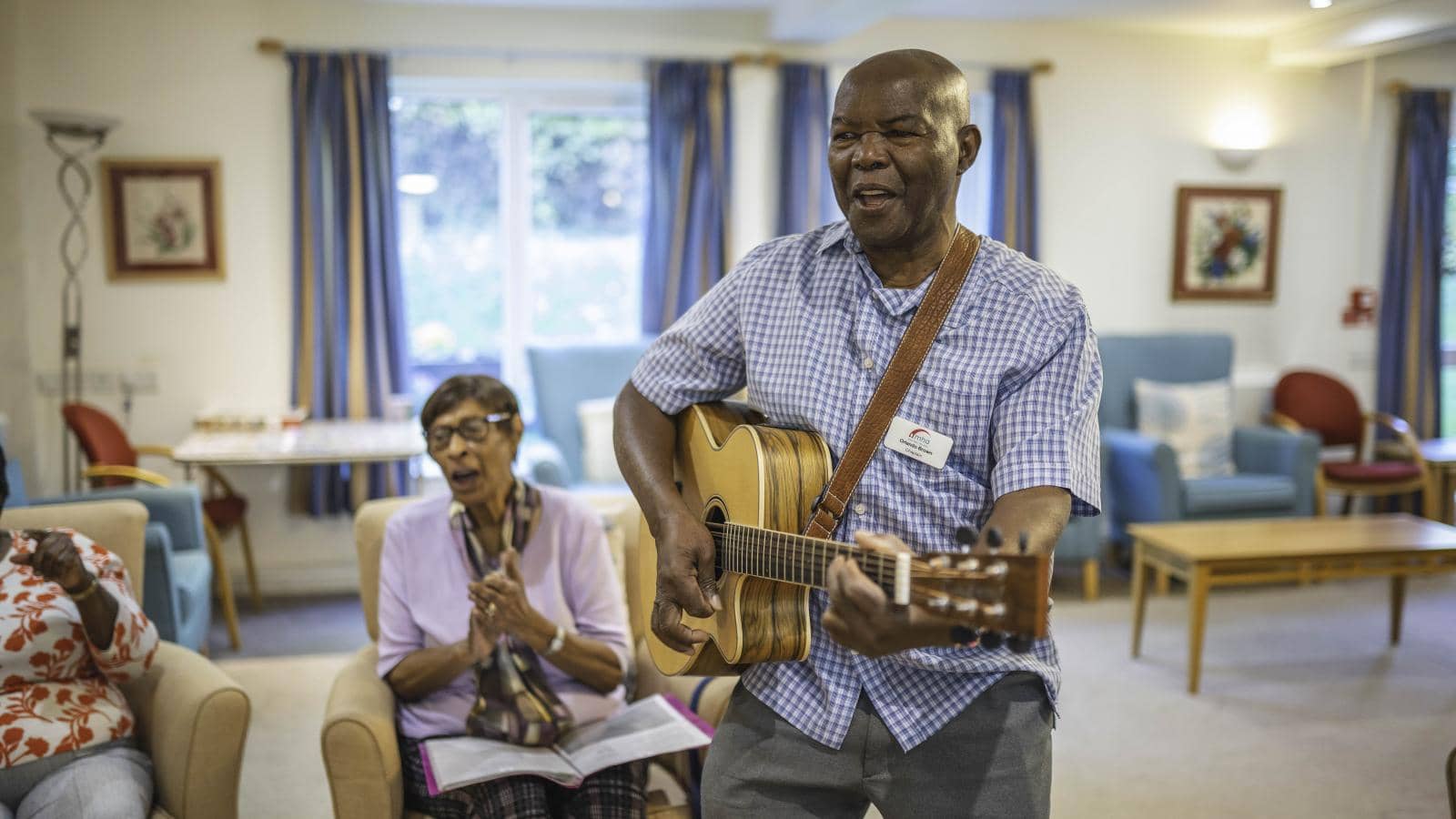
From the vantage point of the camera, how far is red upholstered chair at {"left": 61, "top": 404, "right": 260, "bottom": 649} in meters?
4.47

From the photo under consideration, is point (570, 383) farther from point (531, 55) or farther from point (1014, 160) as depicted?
point (1014, 160)

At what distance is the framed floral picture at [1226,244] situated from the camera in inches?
249

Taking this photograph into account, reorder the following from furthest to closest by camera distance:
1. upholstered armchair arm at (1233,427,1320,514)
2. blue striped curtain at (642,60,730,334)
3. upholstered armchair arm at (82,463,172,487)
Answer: blue striped curtain at (642,60,730,334) → upholstered armchair arm at (1233,427,1320,514) → upholstered armchair arm at (82,463,172,487)

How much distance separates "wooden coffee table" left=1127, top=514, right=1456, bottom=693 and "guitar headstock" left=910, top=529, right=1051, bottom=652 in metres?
3.17

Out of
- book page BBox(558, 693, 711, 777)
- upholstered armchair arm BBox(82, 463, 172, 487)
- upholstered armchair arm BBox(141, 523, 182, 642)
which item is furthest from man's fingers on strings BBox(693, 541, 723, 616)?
upholstered armchair arm BBox(82, 463, 172, 487)

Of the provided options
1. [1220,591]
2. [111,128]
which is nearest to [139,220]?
[111,128]

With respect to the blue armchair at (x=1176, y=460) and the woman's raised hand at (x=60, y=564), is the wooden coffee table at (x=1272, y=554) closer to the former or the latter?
the blue armchair at (x=1176, y=460)

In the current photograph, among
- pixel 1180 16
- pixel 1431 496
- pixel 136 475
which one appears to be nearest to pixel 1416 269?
pixel 1431 496

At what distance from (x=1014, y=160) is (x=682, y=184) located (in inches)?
69.0

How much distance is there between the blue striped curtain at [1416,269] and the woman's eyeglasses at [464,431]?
580 cm

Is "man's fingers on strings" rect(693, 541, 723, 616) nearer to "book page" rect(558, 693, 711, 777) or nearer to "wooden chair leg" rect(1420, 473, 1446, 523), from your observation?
"book page" rect(558, 693, 711, 777)

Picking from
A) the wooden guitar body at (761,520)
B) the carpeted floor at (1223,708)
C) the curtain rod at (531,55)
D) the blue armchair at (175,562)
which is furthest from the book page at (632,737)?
the curtain rod at (531,55)

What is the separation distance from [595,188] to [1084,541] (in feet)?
9.75

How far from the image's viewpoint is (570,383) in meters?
5.32
